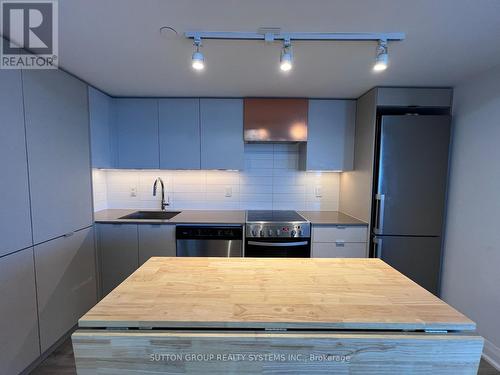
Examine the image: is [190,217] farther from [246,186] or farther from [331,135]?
[331,135]

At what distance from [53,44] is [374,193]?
9.24 feet

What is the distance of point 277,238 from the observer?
228 cm

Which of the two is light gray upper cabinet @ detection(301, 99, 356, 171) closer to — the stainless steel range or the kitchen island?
the stainless steel range

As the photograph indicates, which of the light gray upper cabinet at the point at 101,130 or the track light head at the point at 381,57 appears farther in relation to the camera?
the light gray upper cabinet at the point at 101,130

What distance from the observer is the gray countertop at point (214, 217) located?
2289mm

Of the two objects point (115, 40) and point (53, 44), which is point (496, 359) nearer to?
point (115, 40)

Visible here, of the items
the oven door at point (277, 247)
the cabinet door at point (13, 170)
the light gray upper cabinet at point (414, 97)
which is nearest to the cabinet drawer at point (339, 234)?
the oven door at point (277, 247)

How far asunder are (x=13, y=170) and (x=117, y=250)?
1154 mm

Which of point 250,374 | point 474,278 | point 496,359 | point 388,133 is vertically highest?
point 388,133

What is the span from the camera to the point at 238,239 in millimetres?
2305

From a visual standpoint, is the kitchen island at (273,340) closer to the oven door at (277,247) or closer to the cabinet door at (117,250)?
the oven door at (277,247)

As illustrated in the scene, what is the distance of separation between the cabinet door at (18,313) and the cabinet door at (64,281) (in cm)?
6

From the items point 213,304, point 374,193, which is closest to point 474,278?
point 374,193
